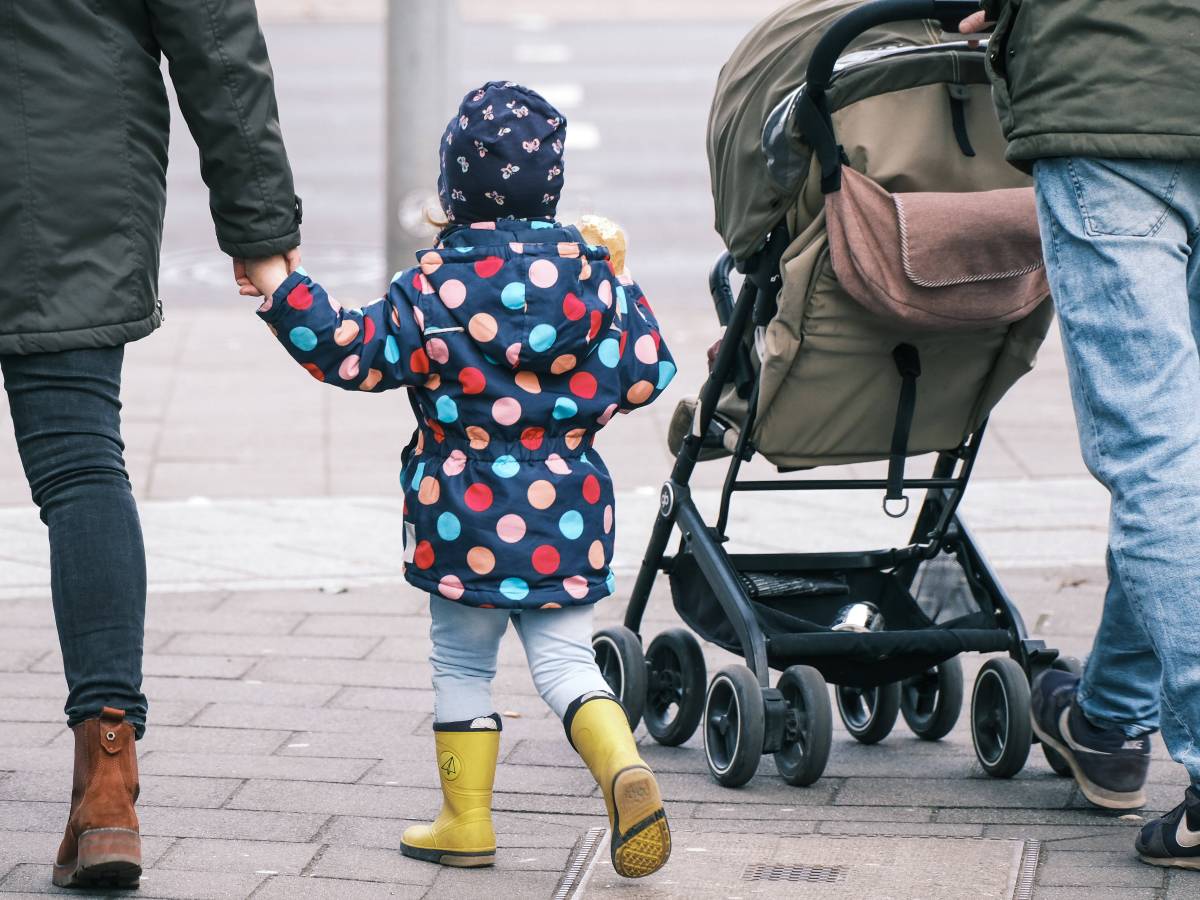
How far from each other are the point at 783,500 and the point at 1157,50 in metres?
3.46

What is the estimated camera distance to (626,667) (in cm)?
429

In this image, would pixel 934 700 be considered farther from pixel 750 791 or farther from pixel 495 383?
pixel 495 383

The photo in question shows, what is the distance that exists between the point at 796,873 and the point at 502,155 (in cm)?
131

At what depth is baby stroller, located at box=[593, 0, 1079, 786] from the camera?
3.88 m

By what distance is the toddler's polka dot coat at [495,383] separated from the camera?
3387 mm

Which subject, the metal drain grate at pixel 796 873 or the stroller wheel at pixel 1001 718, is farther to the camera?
the stroller wheel at pixel 1001 718

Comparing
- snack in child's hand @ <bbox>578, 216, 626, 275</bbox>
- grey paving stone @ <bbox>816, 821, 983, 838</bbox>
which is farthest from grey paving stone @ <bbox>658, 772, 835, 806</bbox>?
Answer: snack in child's hand @ <bbox>578, 216, 626, 275</bbox>

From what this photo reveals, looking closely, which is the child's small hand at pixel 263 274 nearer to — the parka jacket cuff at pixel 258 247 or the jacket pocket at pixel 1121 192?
the parka jacket cuff at pixel 258 247

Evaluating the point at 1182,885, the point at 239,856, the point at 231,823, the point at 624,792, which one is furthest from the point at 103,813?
the point at 1182,885

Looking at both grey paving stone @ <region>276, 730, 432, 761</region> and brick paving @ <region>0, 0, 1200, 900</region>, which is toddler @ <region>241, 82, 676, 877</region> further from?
grey paving stone @ <region>276, 730, 432, 761</region>

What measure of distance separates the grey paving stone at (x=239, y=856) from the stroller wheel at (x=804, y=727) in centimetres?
97

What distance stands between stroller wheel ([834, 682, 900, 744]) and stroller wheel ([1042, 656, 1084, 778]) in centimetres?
34

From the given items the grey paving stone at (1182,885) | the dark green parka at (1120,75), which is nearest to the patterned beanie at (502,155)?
the dark green parka at (1120,75)

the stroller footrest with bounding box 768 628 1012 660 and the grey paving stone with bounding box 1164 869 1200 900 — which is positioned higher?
the stroller footrest with bounding box 768 628 1012 660
